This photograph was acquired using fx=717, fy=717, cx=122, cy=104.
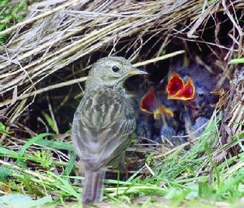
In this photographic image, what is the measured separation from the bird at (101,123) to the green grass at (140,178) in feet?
0.48

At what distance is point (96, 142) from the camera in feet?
15.5

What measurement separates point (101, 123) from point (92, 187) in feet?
2.43

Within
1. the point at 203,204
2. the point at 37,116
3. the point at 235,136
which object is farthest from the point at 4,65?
the point at 203,204

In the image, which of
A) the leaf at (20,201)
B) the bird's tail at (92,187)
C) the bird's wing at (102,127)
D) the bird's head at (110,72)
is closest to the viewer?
the bird's tail at (92,187)

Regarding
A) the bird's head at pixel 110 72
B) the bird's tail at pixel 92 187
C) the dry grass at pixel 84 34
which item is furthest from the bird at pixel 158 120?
the bird's tail at pixel 92 187

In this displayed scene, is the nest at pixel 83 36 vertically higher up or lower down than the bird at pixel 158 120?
higher up

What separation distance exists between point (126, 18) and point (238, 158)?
62.5 inches

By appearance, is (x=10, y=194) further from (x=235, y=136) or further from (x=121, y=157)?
(x=235, y=136)

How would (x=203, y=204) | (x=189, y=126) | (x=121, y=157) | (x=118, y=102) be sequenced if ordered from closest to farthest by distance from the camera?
(x=203, y=204)
(x=121, y=157)
(x=118, y=102)
(x=189, y=126)

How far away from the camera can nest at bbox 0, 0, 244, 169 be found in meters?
5.64

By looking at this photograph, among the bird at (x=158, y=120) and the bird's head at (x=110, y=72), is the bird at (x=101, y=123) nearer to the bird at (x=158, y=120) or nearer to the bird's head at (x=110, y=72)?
the bird's head at (x=110, y=72)

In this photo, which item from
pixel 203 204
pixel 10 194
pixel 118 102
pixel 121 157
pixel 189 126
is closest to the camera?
pixel 203 204

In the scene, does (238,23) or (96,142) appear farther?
(238,23)

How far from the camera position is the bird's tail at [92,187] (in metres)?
4.27
